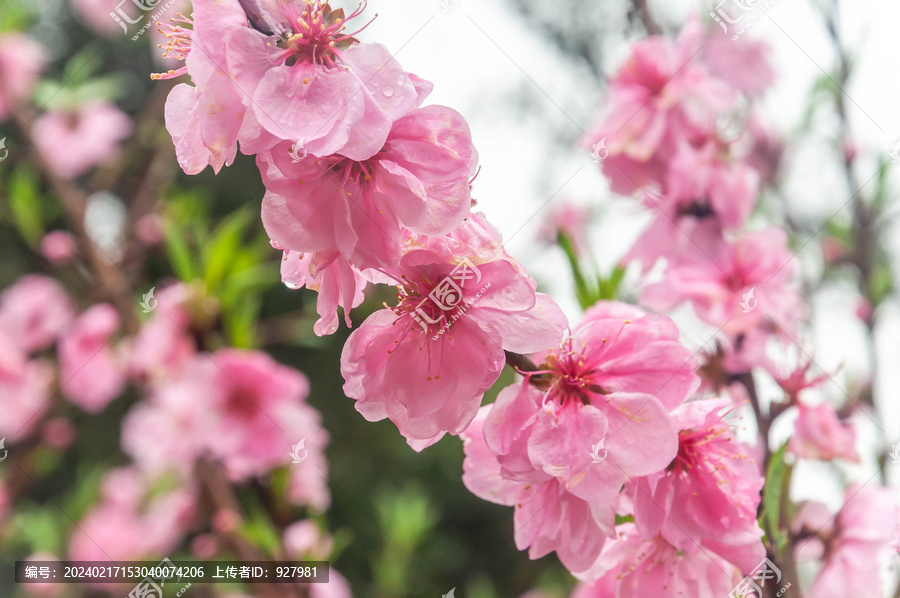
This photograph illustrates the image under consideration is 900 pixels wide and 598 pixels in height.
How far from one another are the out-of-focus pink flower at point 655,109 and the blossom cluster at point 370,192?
454mm

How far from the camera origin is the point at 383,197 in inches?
13.8

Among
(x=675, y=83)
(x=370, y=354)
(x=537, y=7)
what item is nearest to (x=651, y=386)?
(x=370, y=354)

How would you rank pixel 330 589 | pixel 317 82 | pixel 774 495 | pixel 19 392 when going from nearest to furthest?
pixel 317 82
pixel 774 495
pixel 330 589
pixel 19 392

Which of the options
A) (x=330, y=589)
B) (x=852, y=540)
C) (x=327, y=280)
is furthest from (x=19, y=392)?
(x=852, y=540)

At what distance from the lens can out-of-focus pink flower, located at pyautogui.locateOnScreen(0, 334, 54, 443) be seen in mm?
1397

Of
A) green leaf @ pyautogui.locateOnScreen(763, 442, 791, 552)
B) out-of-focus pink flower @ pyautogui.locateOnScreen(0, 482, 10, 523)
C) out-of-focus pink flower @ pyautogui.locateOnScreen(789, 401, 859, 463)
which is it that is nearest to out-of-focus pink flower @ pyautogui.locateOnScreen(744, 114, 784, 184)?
out-of-focus pink flower @ pyautogui.locateOnScreen(789, 401, 859, 463)

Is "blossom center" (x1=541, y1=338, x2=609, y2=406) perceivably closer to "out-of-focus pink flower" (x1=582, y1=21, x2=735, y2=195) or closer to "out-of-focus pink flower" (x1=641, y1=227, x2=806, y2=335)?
"out-of-focus pink flower" (x1=641, y1=227, x2=806, y2=335)

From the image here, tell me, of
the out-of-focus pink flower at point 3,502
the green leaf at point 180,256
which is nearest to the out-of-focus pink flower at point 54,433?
the out-of-focus pink flower at point 3,502

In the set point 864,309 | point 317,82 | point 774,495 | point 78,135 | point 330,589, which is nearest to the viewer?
point 317,82

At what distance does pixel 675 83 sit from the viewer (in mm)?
752

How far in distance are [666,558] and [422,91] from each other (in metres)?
0.35

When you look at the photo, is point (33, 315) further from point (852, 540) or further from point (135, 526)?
point (852, 540)

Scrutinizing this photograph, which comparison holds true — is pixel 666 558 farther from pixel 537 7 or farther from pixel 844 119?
pixel 537 7

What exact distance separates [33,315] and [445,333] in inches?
62.7
